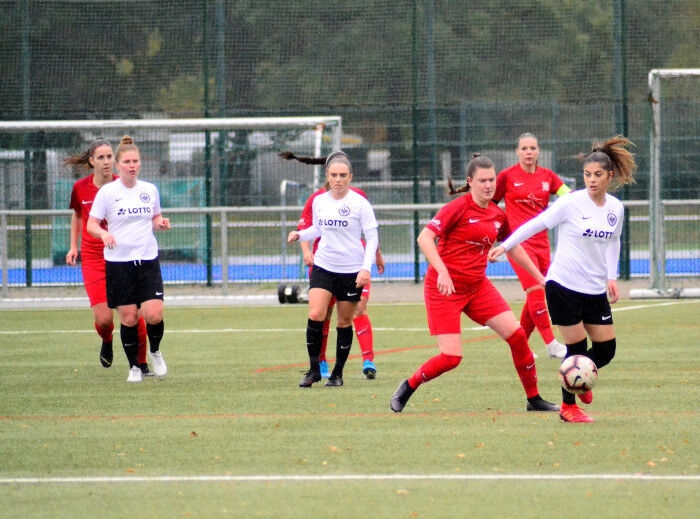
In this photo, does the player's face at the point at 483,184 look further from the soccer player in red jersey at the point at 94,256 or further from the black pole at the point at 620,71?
the black pole at the point at 620,71

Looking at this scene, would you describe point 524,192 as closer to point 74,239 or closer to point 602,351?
point 602,351

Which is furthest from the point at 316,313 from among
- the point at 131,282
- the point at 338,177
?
the point at 131,282

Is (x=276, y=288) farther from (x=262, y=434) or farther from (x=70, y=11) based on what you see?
(x=262, y=434)

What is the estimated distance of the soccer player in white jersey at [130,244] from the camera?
412 inches

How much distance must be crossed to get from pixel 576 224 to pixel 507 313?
0.76 metres

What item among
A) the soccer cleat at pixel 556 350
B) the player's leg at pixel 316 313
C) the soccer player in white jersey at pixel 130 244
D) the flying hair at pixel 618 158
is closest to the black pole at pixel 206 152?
the soccer cleat at pixel 556 350

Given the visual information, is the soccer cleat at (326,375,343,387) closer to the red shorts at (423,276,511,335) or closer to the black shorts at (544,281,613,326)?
the red shorts at (423,276,511,335)

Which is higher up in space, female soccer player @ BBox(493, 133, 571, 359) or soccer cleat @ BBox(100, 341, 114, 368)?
female soccer player @ BBox(493, 133, 571, 359)

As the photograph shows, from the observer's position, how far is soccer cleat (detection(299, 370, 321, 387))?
1016 cm

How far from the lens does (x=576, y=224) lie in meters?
8.34

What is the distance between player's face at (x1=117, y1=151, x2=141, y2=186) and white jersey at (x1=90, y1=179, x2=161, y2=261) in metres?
0.08

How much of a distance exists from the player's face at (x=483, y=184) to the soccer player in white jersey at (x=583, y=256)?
1.05 feet

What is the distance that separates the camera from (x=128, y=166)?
34.3 feet

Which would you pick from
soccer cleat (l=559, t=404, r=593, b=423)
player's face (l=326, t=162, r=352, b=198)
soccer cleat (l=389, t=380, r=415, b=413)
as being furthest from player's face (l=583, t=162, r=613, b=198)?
player's face (l=326, t=162, r=352, b=198)
